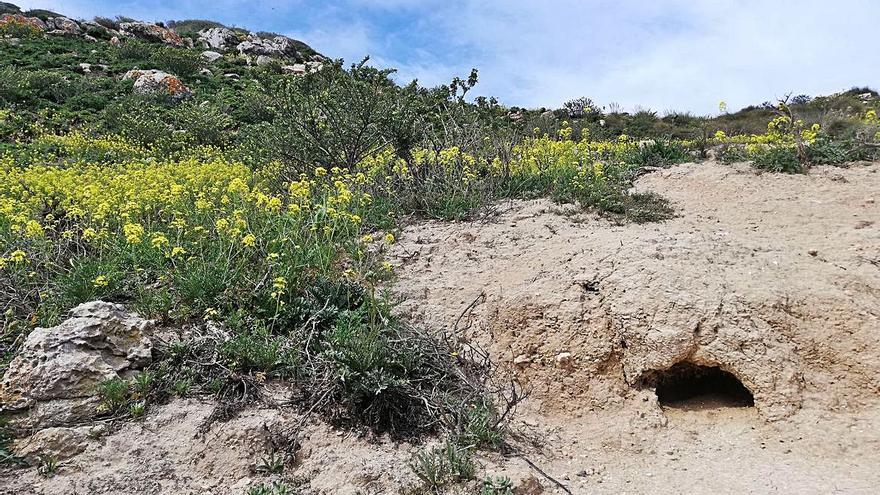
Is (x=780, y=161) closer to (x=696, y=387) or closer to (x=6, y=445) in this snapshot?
(x=696, y=387)

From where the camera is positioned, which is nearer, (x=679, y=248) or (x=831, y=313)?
(x=831, y=313)

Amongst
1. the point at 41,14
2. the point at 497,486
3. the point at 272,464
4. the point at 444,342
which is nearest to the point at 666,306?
the point at 444,342

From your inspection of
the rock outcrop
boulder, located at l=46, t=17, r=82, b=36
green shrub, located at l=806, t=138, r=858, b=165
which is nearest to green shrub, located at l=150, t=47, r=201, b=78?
the rock outcrop

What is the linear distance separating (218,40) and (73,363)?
1360 inches

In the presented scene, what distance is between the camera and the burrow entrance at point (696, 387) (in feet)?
12.6

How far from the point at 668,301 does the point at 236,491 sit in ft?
9.19

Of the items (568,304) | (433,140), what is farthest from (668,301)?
(433,140)

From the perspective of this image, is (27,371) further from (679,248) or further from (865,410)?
(865,410)

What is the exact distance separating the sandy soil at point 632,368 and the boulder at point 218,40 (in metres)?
32.4

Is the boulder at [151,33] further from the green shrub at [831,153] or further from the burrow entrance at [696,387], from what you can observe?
the burrow entrance at [696,387]

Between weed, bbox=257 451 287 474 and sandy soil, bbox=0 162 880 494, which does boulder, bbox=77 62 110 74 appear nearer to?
sandy soil, bbox=0 162 880 494

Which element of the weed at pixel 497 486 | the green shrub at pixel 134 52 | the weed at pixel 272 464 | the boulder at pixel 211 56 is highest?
the boulder at pixel 211 56

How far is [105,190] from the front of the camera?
5.81m

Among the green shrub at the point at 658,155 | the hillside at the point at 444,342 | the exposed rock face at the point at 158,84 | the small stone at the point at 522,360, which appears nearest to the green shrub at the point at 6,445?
the hillside at the point at 444,342
